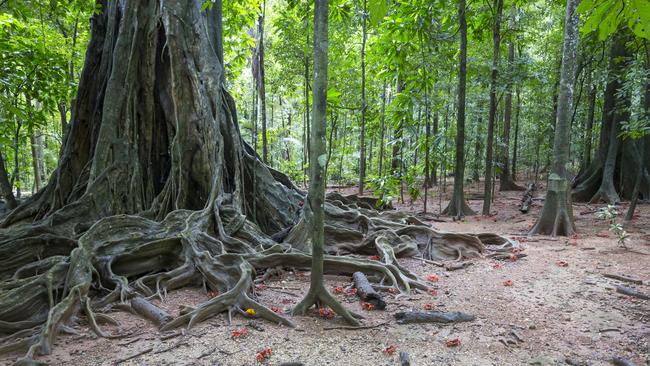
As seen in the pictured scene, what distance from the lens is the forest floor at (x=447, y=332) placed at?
3016mm

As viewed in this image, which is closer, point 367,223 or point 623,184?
point 367,223

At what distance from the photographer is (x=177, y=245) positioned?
4914mm

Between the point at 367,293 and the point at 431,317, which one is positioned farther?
the point at 367,293

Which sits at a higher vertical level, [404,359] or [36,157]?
[36,157]

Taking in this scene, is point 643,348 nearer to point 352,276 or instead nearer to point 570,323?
point 570,323

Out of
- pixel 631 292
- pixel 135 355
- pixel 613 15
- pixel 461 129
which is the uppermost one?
pixel 461 129

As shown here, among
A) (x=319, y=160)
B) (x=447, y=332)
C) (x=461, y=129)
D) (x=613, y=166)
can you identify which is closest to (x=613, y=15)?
(x=319, y=160)

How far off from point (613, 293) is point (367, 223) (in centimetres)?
366

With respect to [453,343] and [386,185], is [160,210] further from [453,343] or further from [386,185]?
[453,343]

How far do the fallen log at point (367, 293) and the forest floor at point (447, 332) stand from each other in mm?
96

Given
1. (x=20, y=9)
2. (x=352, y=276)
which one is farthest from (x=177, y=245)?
(x=20, y=9)

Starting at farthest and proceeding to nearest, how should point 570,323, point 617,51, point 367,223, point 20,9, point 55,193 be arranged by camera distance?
point 617,51
point 367,223
point 55,193
point 20,9
point 570,323

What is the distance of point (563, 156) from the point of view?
7.14 meters

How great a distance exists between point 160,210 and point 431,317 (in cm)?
440
